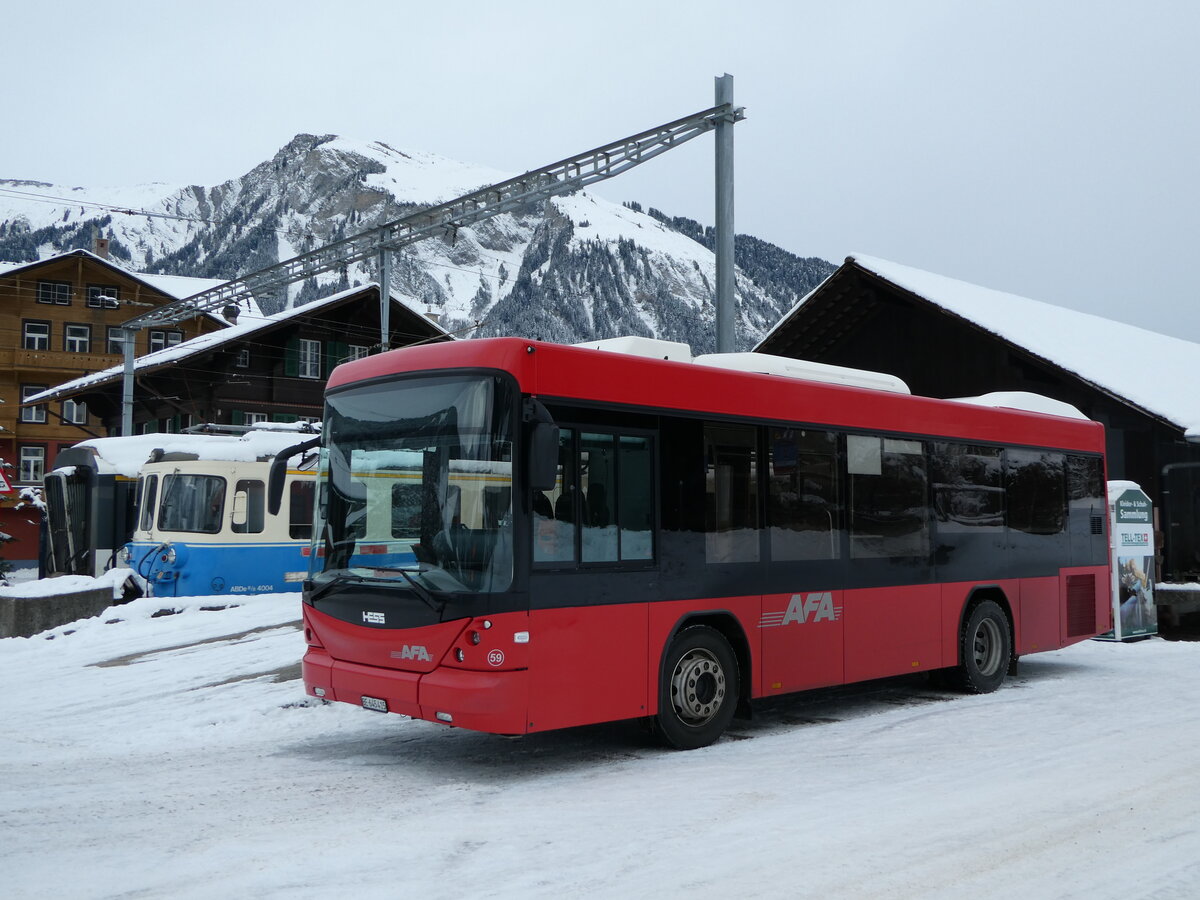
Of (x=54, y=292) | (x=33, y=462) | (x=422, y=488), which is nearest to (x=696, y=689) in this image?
(x=422, y=488)

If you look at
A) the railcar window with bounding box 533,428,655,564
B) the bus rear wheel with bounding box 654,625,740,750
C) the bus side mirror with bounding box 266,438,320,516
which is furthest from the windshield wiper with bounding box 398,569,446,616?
the bus side mirror with bounding box 266,438,320,516

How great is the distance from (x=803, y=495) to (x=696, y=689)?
188 cm

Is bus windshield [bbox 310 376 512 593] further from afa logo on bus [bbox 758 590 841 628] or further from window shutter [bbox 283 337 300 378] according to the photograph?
window shutter [bbox 283 337 300 378]

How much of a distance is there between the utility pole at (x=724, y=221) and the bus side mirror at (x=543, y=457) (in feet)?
18.8

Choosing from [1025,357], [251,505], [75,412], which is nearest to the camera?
[251,505]

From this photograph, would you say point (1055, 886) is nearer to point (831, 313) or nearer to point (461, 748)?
point (461, 748)

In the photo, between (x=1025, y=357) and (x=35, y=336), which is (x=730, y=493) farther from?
(x=35, y=336)

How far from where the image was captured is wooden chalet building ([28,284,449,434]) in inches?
1563

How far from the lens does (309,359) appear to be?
43.7m

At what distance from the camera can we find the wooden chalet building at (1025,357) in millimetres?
21656

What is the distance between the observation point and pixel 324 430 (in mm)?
8539

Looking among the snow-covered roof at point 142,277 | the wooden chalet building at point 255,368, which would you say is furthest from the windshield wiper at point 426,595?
the snow-covered roof at point 142,277

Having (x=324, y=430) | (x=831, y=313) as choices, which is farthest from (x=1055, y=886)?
(x=831, y=313)

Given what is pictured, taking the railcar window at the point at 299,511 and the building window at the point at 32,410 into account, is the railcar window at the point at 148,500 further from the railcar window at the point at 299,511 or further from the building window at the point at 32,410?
the building window at the point at 32,410
